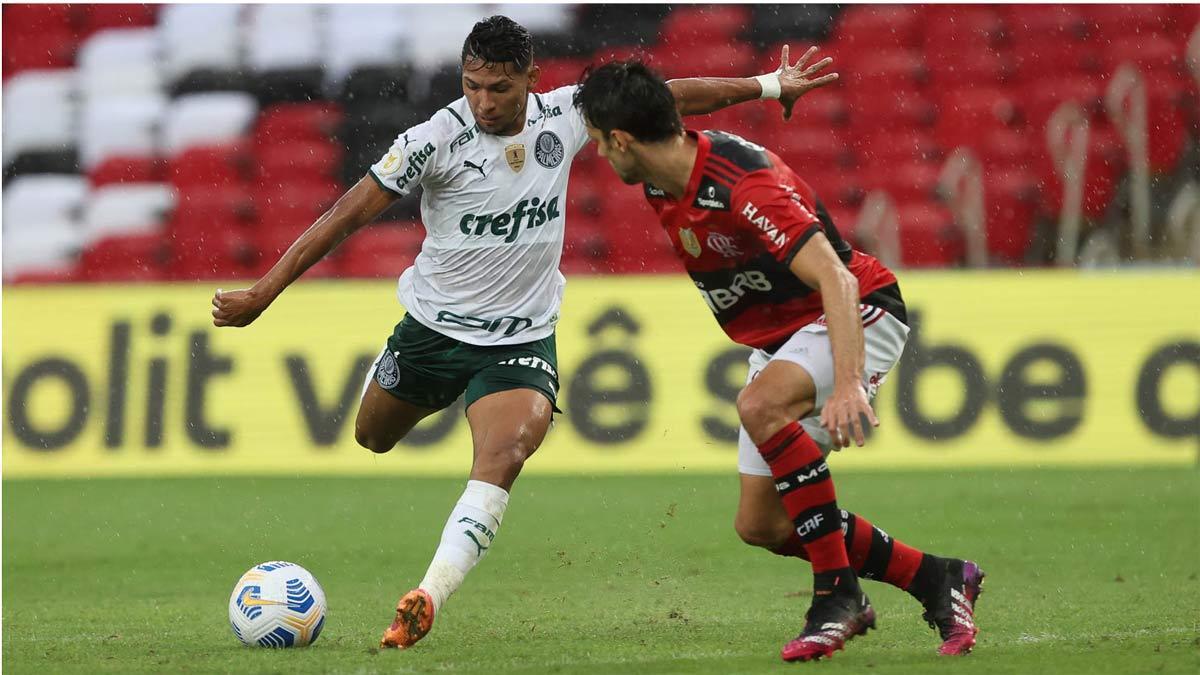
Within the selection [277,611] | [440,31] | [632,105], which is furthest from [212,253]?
[632,105]

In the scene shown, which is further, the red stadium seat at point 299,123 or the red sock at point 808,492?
the red stadium seat at point 299,123

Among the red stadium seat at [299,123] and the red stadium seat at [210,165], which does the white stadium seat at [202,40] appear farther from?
the red stadium seat at [210,165]

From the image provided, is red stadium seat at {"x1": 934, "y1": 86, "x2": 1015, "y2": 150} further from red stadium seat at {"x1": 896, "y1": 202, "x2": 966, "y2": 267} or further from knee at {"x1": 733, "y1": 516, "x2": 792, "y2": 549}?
knee at {"x1": 733, "y1": 516, "x2": 792, "y2": 549}

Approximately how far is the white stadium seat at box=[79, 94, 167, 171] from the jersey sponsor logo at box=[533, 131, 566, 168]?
12.0 m

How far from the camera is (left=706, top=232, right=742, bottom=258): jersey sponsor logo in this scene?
5.32 meters

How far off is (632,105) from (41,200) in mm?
13577

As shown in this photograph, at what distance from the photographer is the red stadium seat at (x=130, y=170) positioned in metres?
17.3

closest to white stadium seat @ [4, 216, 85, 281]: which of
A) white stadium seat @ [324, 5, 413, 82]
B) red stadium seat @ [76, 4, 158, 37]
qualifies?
red stadium seat @ [76, 4, 158, 37]

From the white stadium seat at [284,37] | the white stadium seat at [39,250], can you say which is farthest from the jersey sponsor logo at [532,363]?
the white stadium seat at [284,37]

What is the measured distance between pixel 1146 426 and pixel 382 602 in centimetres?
634

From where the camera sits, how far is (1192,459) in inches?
436

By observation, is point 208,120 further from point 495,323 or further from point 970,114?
point 495,323

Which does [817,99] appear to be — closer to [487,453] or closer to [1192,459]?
[1192,459]

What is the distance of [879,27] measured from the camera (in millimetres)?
16828
